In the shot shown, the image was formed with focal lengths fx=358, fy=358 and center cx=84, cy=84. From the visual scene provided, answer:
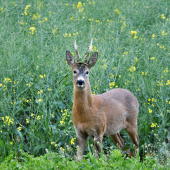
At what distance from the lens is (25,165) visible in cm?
394

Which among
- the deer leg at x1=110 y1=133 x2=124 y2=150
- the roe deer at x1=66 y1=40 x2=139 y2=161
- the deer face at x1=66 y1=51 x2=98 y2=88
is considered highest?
the deer face at x1=66 y1=51 x2=98 y2=88

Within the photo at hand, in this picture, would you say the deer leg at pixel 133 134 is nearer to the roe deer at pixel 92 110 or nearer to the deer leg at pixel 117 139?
the roe deer at pixel 92 110

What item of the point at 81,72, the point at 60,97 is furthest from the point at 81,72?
the point at 60,97

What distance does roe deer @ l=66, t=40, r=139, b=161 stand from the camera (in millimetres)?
5086

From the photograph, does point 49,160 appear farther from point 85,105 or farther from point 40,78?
point 40,78

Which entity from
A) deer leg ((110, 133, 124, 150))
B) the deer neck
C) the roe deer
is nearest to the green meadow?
deer leg ((110, 133, 124, 150))

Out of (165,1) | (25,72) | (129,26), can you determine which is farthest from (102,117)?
(165,1)

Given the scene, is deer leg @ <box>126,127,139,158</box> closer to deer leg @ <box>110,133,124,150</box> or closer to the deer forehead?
deer leg @ <box>110,133,124,150</box>

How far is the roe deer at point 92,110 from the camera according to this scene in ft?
16.7

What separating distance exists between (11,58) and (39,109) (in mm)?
1182

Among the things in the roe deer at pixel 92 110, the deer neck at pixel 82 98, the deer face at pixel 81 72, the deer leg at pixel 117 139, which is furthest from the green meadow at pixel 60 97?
the deer face at pixel 81 72

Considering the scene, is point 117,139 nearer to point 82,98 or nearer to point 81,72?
point 82,98

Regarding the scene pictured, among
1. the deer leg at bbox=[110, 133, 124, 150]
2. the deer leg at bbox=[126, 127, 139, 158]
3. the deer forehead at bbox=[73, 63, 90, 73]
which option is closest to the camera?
the deer forehead at bbox=[73, 63, 90, 73]

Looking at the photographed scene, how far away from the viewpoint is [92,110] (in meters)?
5.18
